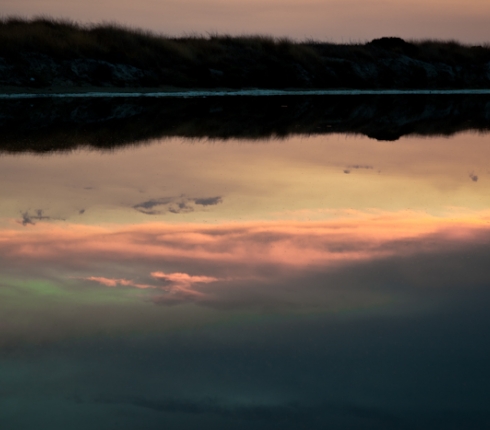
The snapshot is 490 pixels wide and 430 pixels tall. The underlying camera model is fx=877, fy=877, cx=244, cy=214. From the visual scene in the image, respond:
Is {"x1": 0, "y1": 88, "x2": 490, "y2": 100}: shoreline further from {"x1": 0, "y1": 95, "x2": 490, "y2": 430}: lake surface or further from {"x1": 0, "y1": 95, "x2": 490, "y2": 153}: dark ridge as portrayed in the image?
{"x1": 0, "y1": 95, "x2": 490, "y2": 430}: lake surface

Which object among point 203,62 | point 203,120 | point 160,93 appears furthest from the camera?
point 203,62

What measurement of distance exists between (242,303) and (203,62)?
1374 inches

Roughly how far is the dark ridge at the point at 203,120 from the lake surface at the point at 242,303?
5.57 metres

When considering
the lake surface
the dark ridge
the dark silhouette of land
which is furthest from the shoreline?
the lake surface

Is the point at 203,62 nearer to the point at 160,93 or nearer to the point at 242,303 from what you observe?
the point at 160,93

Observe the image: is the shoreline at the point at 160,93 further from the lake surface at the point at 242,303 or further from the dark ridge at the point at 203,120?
the lake surface at the point at 242,303

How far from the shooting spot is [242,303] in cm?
550

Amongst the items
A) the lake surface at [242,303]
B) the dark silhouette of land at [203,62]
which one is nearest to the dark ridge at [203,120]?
the dark silhouette of land at [203,62]

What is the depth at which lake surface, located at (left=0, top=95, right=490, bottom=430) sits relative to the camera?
3.96m

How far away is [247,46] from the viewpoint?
149 feet

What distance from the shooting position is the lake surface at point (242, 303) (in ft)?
13.0

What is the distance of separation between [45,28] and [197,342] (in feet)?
112

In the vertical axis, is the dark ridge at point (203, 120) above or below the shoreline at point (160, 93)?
below

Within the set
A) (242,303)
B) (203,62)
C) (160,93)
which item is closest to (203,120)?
(160,93)
